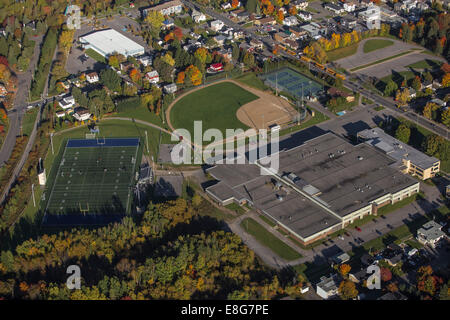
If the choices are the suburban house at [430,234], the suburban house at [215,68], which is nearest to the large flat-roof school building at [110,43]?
the suburban house at [215,68]

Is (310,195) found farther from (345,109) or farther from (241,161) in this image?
(345,109)

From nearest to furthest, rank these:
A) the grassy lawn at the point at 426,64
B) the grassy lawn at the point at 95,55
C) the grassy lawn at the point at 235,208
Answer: the grassy lawn at the point at 235,208
the grassy lawn at the point at 426,64
the grassy lawn at the point at 95,55

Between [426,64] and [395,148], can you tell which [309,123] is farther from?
[426,64]

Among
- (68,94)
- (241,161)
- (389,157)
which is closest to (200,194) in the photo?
(241,161)

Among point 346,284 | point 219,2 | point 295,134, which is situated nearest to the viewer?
point 346,284

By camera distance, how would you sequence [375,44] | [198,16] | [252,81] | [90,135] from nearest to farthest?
1. [90,135]
2. [252,81]
3. [375,44]
4. [198,16]

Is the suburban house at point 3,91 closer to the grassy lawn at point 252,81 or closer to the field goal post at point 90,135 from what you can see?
the field goal post at point 90,135

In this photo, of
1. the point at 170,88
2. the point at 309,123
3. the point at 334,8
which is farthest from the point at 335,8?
the point at 170,88
